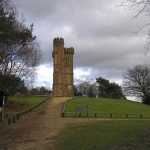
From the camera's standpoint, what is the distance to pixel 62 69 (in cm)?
10981

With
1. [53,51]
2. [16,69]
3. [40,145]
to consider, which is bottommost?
[40,145]

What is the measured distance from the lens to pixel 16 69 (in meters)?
53.9

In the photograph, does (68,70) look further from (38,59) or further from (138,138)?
(138,138)

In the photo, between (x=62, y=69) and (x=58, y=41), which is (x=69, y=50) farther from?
(x=62, y=69)

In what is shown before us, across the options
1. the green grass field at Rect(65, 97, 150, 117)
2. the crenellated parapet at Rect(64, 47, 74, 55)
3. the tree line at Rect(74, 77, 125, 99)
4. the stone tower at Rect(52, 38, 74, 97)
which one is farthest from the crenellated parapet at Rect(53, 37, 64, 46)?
the green grass field at Rect(65, 97, 150, 117)

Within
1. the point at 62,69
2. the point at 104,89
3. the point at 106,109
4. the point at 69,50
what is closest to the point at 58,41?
the point at 69,50

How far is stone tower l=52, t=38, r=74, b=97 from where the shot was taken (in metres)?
105

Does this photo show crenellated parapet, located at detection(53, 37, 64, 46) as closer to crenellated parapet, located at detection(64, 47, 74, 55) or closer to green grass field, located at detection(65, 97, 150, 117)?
crenellated parapet, located at detection(64, 47, 74, 55)

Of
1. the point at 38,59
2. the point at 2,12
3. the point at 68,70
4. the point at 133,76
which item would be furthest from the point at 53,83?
the point at 2,12

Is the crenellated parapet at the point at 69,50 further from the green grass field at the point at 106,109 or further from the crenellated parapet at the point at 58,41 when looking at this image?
the green grass field at the point at 106,109

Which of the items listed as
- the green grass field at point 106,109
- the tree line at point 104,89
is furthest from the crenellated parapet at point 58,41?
the green grass field at point 106,109

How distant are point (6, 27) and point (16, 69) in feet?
77.8

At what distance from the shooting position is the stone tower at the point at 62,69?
105312mm

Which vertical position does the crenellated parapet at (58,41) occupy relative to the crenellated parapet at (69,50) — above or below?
above
